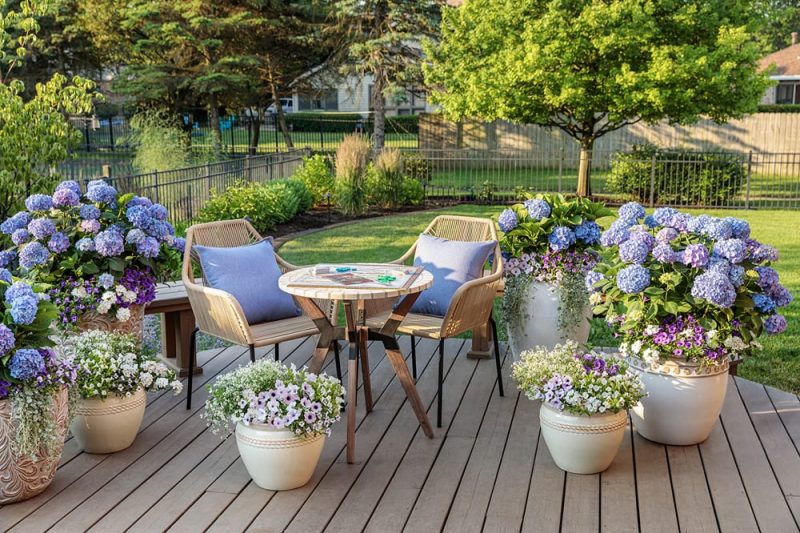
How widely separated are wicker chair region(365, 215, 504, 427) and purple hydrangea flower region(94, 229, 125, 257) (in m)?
1.46

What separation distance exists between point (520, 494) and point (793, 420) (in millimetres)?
1815

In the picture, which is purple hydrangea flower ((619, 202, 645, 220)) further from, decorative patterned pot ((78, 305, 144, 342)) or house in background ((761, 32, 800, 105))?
house in background ((761, 32, 800, 105))

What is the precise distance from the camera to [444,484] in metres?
3.72

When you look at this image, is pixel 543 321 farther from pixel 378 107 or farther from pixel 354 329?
pixel 378 107

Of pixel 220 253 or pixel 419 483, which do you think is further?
pixel 220 253

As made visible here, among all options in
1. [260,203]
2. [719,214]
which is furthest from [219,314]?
[719,214]

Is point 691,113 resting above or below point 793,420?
above

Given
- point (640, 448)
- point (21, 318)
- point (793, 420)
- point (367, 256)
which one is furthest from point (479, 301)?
point (367, 256)

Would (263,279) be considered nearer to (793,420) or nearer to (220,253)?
(220,253)

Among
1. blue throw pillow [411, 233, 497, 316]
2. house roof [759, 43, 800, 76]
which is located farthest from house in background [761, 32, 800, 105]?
blue throw pillow [411, 233, 497, 316]

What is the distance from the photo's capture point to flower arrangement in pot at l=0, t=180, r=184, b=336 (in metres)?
4.61

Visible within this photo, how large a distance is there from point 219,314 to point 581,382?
1965mm

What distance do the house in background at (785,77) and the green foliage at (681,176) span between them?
13915 millimetres

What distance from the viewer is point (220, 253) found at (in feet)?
16.4
